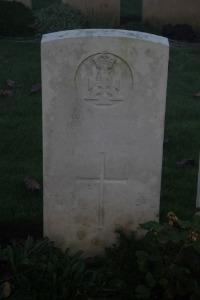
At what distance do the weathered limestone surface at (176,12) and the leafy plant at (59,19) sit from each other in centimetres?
141

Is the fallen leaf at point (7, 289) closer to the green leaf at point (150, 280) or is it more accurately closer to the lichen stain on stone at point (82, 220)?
the lichen stain on stone at point (82, 220)

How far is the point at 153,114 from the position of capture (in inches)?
158

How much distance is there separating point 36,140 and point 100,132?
224 centimetres

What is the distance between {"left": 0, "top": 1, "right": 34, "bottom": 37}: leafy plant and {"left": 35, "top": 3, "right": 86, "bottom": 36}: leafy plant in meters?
0.18

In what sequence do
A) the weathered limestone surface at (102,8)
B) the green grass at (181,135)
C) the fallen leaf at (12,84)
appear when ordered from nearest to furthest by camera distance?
the green grass at (181,135)
the fallen leaf at (12,84)
the weathered limestone surface at (102,8)

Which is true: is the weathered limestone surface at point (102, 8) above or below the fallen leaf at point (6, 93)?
above

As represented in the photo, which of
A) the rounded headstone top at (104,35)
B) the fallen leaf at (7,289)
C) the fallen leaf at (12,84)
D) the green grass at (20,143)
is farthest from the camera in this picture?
the fallen leaf at (12,84)

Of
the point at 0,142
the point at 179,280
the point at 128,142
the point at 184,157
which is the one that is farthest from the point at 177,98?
the point at 179,280

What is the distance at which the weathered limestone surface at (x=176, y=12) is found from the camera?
12.0 m

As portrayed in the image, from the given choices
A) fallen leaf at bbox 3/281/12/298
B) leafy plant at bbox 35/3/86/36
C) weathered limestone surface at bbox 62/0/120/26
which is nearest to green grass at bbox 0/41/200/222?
fallen leaf at bbox 3/281/12/298

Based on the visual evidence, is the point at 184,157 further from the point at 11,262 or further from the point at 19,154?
the point at 11,262

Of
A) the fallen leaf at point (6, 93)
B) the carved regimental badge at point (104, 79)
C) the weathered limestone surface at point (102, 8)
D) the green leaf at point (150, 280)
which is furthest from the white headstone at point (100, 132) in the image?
the weathered limestone surface at point (102, 8)

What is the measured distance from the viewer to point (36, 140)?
A: 6223mm

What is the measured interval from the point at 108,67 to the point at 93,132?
0.42m
